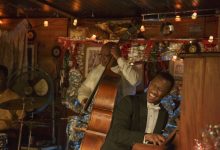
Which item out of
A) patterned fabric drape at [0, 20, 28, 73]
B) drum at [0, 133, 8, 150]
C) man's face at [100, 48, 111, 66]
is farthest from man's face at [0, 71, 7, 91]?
man's face at [100, 48, 111, 66]

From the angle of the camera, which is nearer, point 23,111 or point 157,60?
point 23,111

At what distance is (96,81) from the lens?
3910mm

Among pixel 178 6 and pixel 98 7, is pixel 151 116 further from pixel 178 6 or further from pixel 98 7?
pixel 98 7

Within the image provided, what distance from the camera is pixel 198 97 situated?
1.45m

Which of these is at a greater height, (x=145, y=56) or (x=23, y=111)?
(x=145, y=56)

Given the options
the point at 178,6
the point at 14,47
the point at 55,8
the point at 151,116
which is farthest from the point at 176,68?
the point at 151,116

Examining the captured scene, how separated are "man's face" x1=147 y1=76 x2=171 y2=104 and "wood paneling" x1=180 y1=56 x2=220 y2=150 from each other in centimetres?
61

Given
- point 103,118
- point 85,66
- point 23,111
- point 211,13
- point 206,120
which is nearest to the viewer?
point 206,120

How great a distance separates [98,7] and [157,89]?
396 cm

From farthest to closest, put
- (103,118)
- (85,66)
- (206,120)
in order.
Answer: (85,66) < (103,118) < (206,120)

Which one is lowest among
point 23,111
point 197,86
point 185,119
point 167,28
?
point 23,111

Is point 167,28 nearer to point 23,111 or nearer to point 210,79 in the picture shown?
point 23,111

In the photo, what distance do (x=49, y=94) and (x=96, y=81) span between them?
2183 millimetres

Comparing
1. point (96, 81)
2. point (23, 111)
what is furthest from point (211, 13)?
point (23, 111)
